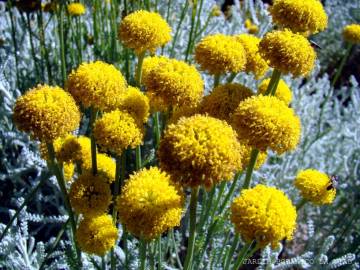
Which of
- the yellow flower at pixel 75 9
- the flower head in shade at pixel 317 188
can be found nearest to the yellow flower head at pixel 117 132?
the flower head in shade at pixel 317 188

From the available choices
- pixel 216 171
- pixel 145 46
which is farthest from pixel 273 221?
pixel 145 46

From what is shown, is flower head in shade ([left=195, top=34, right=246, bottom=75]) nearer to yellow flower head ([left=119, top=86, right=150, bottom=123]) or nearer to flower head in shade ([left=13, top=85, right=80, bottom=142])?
yellow flower head ([left=119, top=86, right=150, bottom=123])

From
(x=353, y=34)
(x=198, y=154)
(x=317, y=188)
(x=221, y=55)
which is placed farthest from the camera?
(x=353, y=34)

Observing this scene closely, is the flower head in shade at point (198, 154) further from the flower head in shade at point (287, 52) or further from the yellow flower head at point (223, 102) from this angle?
the flower head in shade at point (287, 52)

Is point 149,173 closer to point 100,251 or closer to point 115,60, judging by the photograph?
point 100,251

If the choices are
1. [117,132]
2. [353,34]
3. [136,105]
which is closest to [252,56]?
[136,105]

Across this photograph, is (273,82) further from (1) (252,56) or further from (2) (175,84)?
(2) (175,84)
